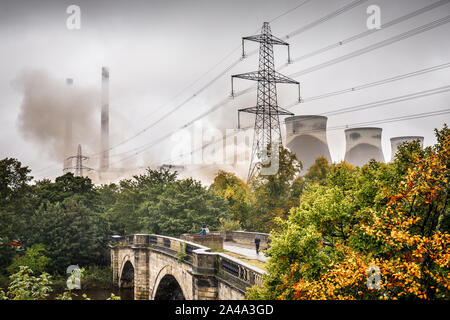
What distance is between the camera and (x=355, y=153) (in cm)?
8406

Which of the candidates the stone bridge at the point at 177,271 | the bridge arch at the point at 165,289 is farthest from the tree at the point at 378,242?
the bridge arch at the point at 165,289

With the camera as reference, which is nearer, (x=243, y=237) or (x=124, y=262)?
(x=243, y=237)

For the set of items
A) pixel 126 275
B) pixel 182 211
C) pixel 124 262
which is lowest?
pixel 126 275

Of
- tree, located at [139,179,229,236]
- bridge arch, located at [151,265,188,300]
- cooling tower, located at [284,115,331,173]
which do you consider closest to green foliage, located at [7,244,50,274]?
tree, located at [139,179,229,236]

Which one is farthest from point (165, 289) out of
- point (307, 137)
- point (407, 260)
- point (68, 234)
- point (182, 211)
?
point (307, 137)

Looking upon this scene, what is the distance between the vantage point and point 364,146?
274ft

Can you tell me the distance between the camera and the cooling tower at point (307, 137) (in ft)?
269

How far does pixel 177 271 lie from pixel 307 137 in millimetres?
62284

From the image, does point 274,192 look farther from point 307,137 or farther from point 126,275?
point 307,137

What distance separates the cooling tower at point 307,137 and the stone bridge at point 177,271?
160 ft

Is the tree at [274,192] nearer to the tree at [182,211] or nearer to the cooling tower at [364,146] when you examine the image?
the tree at [182,211]

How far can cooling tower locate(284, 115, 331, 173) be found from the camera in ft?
269

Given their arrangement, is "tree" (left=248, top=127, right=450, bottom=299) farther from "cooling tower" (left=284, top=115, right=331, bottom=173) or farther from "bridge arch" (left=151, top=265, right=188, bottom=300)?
"cooling tower" (left=284, top=115, right=331, bottom=173)
